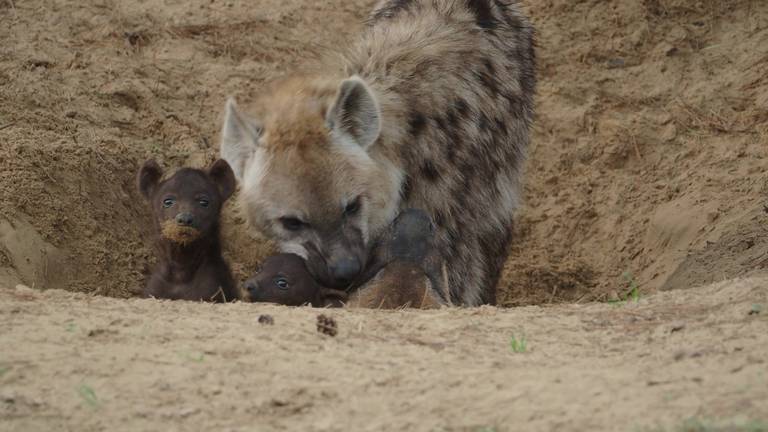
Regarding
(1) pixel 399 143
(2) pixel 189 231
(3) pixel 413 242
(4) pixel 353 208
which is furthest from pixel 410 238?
(2) pixel 189 231

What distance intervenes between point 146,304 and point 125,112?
3002mm

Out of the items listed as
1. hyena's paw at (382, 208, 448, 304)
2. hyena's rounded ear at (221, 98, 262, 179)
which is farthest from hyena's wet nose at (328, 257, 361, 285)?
hyena's rounded ear at (221, 98, 262, 179)

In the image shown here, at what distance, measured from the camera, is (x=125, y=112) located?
265 inches

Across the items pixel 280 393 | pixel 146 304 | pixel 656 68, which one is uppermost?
pixel 280 393

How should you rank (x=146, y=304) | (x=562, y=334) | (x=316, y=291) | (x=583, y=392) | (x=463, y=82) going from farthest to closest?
(x=463, y=82), (x=316, y=291), (x=146, y=304), (x=562, y=334), (x=583, y=392)

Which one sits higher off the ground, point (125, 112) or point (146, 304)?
point (146, 304)

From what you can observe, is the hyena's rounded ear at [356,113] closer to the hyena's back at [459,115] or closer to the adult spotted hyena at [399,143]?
the adult spotted hyena at [399,143]

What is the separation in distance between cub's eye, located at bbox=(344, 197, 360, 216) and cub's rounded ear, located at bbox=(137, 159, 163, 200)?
1.10 metres

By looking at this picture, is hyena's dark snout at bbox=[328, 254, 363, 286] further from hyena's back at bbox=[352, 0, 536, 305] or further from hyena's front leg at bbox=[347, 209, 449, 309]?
hyena's back at bbox=[352, 0, 536, 305]

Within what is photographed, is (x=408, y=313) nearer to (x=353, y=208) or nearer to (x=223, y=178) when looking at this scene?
(x=353, y=208)

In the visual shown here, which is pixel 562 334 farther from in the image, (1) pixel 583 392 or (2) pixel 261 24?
(2) pixel 261 24

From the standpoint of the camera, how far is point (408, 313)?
3959 mm

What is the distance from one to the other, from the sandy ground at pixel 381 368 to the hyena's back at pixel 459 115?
1328 mm

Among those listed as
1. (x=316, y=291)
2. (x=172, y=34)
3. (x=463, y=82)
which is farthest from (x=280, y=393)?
(x=172, y=34)
